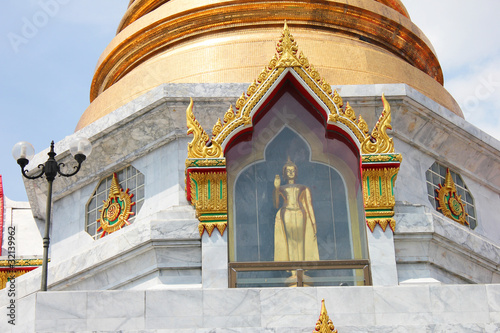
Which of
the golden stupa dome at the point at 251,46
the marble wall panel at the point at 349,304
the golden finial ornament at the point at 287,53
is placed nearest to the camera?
the marble wall panel at the point at 349,304

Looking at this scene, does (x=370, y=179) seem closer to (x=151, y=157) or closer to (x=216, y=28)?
(x=151, y=157)

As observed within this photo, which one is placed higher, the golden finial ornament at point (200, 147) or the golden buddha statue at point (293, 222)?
the golden finial ornament at point (200, 147)

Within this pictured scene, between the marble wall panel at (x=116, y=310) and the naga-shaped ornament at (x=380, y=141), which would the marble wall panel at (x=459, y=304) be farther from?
the marble wall panel at (x=116, y=310)

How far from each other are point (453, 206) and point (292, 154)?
3.64 m

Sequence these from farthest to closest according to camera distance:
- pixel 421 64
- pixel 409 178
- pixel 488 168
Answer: pixel 421 64, pixel 488 168, pixel 409 178

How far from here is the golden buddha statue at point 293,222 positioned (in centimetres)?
1584

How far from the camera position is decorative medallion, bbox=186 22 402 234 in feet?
53.2

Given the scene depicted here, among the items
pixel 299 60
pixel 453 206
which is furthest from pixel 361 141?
pixel 453 206

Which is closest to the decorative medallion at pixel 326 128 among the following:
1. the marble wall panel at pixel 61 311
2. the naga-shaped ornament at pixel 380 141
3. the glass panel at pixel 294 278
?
the naga-shaped ornament at pixel 380 141

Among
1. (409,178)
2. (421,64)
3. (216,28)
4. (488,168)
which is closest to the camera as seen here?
(409,178)

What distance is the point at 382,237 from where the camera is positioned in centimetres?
1611

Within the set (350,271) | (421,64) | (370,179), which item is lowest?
(350,271)

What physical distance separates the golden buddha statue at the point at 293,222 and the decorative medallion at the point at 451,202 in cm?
330

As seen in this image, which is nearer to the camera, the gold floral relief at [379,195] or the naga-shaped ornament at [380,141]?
the gold floral relief at [379,195]
